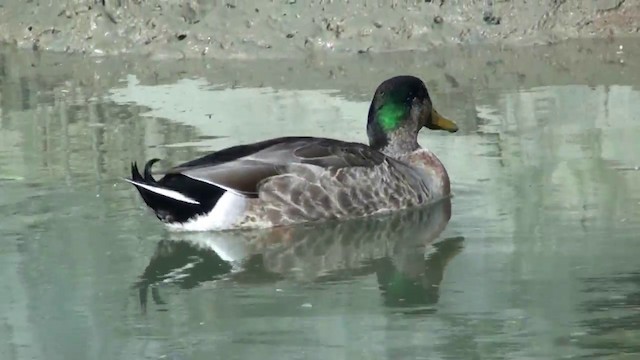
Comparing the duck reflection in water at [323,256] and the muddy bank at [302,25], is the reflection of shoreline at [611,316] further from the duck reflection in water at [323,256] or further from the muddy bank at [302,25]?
the muddy bank at [302,25]

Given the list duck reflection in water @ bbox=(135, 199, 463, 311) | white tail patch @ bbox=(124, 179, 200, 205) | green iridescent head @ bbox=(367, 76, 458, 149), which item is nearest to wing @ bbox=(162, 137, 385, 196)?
white tail patch @ bbox=(124, 179, 200, 205)

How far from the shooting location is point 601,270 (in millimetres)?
6559

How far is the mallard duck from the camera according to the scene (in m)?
7.38

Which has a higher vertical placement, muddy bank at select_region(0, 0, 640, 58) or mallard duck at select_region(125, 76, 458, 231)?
muddy bank at select_region(0, 0, 640, 58)

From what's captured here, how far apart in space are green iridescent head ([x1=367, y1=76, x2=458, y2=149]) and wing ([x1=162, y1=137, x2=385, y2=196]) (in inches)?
21.6

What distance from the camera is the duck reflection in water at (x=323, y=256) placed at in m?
6.55

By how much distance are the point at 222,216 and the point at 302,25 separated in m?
6.41

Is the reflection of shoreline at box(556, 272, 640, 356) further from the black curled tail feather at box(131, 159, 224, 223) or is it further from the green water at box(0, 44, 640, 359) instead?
the black curled tail feather at box(131, 159, 224, 223)

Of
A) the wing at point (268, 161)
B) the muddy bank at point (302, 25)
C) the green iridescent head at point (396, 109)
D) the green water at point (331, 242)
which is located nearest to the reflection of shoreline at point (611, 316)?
the green water at point (331, 242)

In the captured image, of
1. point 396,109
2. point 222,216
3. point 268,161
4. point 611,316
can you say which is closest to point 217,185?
point 222,216

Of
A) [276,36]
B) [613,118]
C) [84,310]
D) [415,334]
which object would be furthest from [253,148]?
[276,36]

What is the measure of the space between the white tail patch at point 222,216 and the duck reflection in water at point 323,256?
4 cm

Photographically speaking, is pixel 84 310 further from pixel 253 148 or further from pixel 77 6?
pixel 77 6

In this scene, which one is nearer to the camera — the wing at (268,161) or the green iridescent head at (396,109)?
the wing at (268,161)
